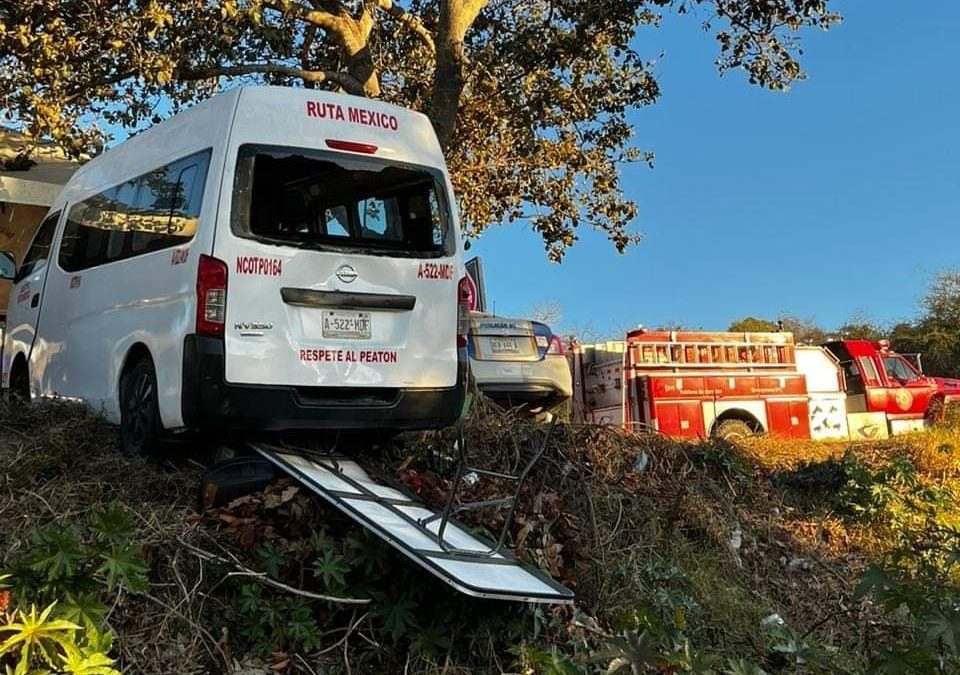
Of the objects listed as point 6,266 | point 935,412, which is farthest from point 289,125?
point 935,412

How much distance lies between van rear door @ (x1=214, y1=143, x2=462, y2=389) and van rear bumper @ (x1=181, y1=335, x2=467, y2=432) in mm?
68

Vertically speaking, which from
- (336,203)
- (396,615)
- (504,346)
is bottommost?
(396,615)

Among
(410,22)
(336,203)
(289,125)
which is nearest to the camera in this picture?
(289,125)

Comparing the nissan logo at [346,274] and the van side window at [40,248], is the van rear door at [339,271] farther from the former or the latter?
the van side window at [40,248]

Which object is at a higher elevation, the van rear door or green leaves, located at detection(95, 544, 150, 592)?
the van rear door

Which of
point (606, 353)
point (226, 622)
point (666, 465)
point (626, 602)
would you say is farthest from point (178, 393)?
point (606, 353)

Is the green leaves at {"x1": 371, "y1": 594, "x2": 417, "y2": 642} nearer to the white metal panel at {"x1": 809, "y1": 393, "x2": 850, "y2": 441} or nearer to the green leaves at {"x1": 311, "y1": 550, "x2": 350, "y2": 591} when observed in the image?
the green leaves at {"x1": 311, "y1": 550, "x2": 350, "y2": 591}

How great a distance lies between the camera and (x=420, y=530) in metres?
4.36

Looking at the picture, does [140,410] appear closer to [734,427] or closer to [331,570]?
[331,570]

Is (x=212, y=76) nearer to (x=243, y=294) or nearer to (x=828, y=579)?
(x=243, y=294)

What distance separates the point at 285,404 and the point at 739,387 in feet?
34.0

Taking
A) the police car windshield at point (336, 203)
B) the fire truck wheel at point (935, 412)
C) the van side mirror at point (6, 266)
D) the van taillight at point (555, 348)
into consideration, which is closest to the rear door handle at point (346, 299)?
the police car windshield at point (336, 203)

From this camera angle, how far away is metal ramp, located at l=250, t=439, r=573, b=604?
3.77 m

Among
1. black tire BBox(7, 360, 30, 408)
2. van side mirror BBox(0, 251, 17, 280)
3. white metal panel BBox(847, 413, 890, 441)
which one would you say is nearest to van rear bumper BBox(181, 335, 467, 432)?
black tire BBox(7, 360, 30, 408)
